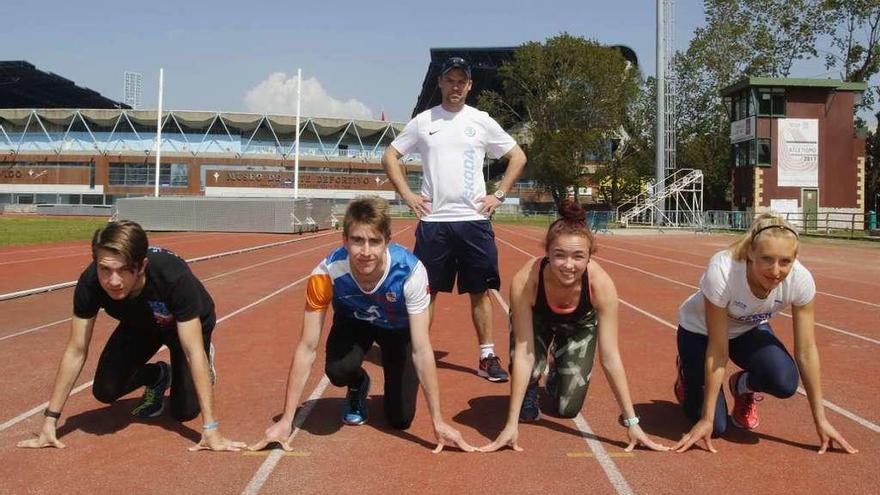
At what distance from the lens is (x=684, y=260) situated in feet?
54.1

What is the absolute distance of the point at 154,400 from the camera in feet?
12.9

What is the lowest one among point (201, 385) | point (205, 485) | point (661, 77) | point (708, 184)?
point (205, 485)

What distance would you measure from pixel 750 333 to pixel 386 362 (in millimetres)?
1884

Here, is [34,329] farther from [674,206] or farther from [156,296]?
[674,206]

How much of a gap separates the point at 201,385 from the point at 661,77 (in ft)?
129

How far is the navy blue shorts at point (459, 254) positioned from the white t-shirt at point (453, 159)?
2.7 inches

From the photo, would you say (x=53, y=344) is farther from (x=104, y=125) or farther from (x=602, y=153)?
(x=104, y=125)

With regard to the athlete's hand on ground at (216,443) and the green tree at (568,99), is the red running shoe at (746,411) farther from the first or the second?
the green tree at (568,99)

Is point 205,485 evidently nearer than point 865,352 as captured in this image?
Yes

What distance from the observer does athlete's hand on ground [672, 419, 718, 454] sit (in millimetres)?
3314

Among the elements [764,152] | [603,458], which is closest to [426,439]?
[603,458]

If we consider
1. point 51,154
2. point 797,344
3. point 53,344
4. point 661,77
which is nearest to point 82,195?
point 51,154

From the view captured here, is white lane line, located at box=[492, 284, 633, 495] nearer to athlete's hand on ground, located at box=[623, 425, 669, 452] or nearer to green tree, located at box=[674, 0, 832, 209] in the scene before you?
athlete's hand on ground, located at box=[623, 425, 669, 452]

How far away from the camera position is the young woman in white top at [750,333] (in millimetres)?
3195
